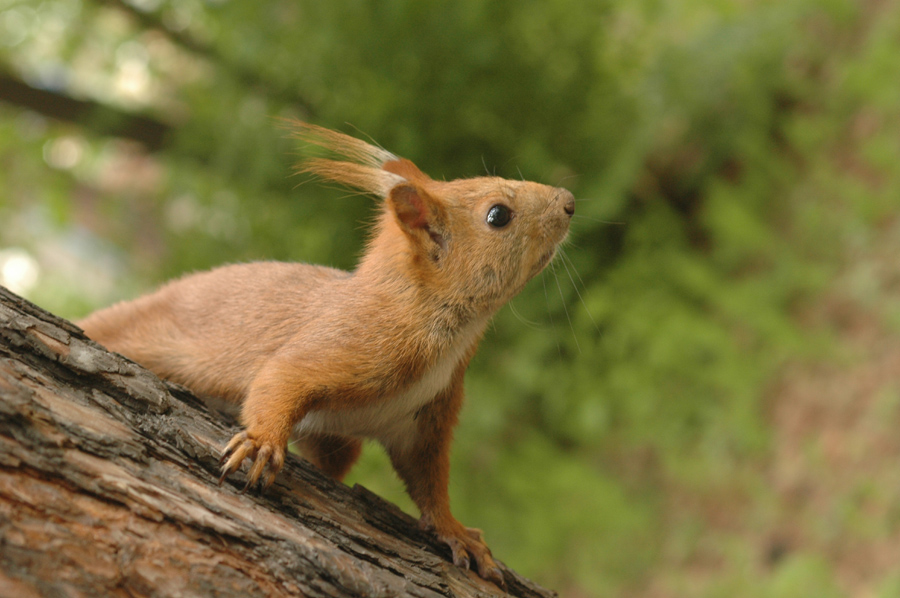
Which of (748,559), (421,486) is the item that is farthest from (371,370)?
(748,559)

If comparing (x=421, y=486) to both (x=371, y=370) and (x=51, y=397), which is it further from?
(x=51, y=397)

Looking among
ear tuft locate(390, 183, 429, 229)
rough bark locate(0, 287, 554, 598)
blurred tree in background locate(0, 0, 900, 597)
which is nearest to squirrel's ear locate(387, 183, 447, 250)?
ear tuft locate(390, 183, 429, 229)

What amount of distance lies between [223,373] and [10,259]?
181 inches

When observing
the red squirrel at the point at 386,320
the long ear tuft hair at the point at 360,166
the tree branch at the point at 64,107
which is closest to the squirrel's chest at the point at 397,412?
the red squirrel at the point at 386,320

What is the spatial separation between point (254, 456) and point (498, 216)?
1421mm

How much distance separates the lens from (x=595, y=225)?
20.7ft

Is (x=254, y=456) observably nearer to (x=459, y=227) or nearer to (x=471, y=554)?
(x=471, y=554)

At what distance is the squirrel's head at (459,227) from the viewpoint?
3002mm

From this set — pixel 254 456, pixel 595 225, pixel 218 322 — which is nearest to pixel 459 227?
pixel 218 322

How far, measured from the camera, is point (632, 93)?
6855mm

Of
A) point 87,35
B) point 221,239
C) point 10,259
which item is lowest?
point 10,259

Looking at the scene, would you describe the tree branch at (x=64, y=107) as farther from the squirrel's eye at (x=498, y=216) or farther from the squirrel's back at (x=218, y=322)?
the squirrel's eye at (x=498, y=216)

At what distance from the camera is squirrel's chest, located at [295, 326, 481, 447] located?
285cm

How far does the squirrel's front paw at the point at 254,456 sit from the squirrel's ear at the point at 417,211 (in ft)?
3.54
